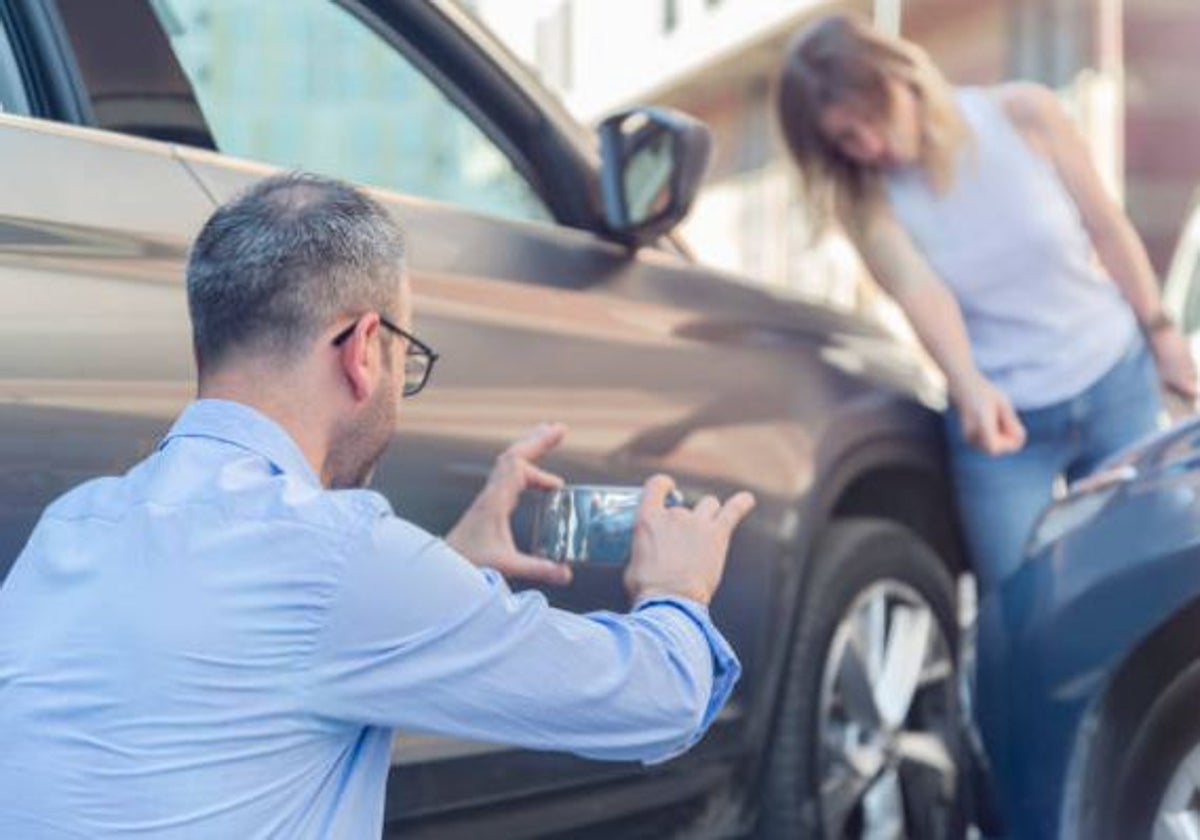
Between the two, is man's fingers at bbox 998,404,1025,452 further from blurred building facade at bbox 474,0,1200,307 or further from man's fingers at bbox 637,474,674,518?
blurred building facade at bbox 474,0,1200,307

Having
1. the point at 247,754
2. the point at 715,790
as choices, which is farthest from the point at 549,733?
the point at 715,790

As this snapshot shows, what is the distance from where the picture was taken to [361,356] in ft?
7.34

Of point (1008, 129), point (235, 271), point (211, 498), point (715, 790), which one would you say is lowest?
point (715, 790)

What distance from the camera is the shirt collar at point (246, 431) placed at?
2189 mm

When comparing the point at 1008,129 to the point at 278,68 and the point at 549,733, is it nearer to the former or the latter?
the point at 278,68

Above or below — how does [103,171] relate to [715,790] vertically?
above

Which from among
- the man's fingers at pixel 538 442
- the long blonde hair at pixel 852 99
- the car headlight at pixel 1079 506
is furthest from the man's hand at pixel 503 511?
the long blonde hair at pixel 852 99

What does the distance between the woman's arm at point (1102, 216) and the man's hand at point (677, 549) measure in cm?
237

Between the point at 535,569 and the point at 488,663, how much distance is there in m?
0.59

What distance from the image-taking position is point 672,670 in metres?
2.28

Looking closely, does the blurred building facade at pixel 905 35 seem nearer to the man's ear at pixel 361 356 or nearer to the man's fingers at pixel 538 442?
the man's fingers at pixel 538 442

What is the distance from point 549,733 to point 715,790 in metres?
1.74

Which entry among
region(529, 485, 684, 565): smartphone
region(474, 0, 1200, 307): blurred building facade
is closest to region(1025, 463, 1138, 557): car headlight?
region(529, 485, 684, 565): smartphone

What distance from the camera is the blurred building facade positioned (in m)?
17.7
